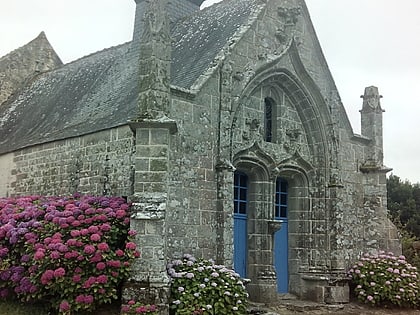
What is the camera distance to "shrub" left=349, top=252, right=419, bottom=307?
11977mm

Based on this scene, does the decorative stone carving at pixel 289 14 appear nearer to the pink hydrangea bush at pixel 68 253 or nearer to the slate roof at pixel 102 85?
the slate roof at pixel 102 85

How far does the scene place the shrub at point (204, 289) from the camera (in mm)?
8827

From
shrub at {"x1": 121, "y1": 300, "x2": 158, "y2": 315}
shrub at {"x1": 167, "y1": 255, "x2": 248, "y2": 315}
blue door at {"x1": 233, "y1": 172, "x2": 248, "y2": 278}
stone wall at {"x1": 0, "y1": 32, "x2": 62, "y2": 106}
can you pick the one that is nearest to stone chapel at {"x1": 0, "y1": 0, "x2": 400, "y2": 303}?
blue door at {"x1": 233, "y1": 172, "x2": 248, "y2": 278}

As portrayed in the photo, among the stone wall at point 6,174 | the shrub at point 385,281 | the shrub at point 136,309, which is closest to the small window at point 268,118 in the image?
the shrub at point 385,281

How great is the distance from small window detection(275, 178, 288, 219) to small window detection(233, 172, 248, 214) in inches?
42.7

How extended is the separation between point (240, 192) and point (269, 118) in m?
1.97

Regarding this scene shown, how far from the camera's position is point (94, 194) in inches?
466

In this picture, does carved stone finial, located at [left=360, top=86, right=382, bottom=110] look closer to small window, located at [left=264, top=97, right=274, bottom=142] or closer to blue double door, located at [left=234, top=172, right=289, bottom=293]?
small window, located at [left=264, top=97, right=274, bottom=142]

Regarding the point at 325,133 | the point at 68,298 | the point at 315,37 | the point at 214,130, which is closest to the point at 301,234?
the point at 325,133

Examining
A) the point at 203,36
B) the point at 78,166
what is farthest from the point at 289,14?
the point at 78,166

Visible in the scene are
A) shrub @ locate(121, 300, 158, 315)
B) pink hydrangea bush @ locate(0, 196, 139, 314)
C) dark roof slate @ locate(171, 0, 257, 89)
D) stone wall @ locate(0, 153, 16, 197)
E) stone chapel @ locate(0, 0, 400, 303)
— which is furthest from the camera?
stone wall @ locate(0, 153, 16, 197)

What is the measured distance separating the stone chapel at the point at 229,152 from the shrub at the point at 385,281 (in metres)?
0.41

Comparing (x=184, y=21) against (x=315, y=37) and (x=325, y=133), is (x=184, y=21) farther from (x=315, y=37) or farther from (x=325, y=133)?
(x=325, y=133)

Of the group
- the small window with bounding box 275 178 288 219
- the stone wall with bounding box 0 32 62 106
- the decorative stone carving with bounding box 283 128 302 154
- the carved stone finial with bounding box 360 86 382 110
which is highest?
the stone wall with bounding box 0 32 62 106
